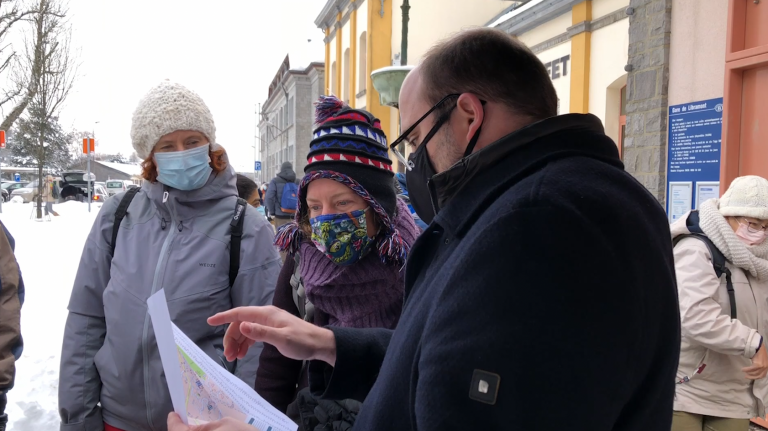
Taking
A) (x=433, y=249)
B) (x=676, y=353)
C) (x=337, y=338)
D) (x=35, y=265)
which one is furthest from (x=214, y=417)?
(x=35, y=265)

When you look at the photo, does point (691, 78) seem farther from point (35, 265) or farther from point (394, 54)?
point (394, 54)

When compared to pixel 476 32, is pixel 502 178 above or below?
below

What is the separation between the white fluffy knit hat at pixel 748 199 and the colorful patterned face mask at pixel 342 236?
7.95 ft

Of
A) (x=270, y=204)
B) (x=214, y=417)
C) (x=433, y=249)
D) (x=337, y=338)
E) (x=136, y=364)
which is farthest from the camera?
(x=270, y=204)

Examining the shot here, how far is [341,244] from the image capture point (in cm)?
212

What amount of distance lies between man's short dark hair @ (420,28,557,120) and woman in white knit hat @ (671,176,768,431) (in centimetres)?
246

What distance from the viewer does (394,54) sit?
18.6 metres

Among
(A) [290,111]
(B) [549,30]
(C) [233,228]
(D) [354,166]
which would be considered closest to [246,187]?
(C) [233,228]

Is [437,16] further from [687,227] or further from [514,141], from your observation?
[514,141]

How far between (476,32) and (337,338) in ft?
3.09

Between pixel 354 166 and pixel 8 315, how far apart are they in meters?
1.76

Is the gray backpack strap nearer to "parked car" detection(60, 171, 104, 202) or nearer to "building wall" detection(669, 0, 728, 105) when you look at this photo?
"building wall" detection(669, 0, 728, 105)

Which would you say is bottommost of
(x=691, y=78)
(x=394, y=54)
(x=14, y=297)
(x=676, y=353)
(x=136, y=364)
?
(x=136, y=364)

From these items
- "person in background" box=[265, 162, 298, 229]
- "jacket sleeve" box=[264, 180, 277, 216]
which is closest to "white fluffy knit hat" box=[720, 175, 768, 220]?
"person in background" box=[265, 162, 298, 229]
